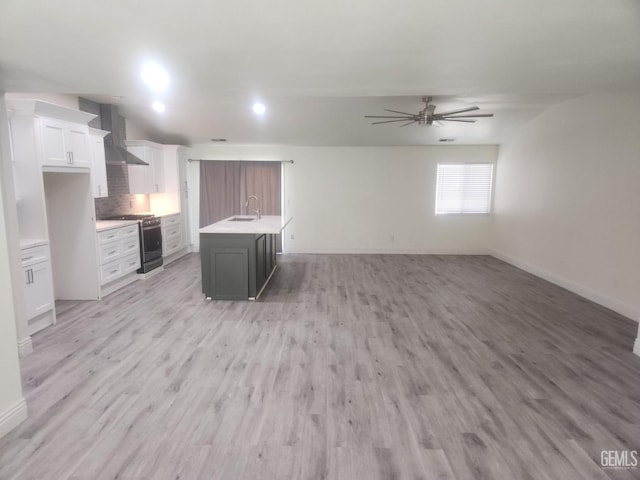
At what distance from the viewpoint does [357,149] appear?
7.31 metres

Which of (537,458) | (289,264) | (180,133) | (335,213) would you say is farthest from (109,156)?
(537,458)

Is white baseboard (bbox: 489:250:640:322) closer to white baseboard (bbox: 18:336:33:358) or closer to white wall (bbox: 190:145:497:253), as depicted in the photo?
white wall (bbox: 190:145:497:253)

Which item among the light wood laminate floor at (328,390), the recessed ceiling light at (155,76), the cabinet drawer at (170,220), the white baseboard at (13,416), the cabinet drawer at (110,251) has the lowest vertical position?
the light wood laminate floor at (328,390)

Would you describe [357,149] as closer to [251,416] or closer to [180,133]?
[180,133]

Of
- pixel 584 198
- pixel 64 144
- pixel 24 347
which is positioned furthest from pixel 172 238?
pixel 584 198

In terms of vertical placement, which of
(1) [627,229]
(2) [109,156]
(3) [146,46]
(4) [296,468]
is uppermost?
(3) [146,46]

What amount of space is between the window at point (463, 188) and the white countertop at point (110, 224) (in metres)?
5.97

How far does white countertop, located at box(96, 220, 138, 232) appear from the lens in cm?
449

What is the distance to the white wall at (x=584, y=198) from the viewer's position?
396 centimetres

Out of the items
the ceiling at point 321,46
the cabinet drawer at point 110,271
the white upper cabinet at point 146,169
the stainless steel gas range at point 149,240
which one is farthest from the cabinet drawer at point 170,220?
the ceiling at point 321,46

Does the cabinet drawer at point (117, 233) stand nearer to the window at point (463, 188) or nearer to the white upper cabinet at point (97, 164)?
the white upper cabinet at point (97, 164)

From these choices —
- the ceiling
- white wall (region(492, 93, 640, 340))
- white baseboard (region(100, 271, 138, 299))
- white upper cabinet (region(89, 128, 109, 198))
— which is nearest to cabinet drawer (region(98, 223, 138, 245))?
white upper cabinet (region(89, 128, 109, 198))

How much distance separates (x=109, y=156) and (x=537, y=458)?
5.93 meters

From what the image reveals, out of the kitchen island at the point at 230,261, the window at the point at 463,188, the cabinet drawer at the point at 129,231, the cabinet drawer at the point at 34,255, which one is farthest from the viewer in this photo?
the window at the point at 463,188
